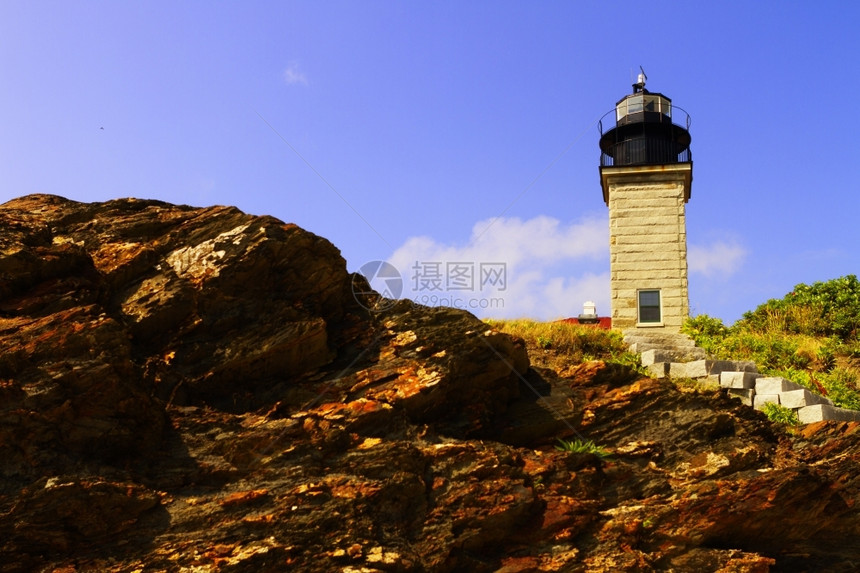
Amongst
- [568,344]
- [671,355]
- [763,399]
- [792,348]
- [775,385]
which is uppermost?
[792,348]

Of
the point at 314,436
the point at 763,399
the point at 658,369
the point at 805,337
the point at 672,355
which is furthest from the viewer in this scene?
the point at 805,337

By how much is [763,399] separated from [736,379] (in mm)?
599

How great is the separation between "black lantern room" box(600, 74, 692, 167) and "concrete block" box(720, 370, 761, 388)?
40.6ft

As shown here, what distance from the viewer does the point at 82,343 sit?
6617 mm

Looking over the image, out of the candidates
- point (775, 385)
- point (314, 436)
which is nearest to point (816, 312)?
point (775, 385)

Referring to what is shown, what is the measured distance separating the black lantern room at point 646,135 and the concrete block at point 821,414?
530 inches

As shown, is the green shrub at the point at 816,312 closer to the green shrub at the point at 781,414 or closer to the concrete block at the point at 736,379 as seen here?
the concrete block at the point at 736,379

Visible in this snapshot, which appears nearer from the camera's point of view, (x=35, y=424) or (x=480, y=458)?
(x=35, y=424)

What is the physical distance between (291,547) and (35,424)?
232cm

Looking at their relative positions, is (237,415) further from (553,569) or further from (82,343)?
(553,569)

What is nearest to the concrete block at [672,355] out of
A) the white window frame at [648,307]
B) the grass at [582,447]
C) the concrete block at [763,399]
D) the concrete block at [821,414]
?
the concrete block at [763,399]

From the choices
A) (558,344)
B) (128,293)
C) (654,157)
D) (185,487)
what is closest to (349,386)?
(185,487)

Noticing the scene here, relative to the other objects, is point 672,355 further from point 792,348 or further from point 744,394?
point 792,348

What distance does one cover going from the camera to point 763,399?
37.3ft
